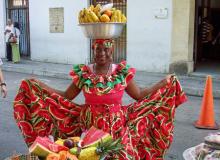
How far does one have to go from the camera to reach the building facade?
473 inches

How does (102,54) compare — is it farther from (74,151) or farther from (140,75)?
(140,75)

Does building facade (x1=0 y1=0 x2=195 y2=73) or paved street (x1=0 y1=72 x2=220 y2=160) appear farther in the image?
building facade (x1=0 y1=0 x2=195 y2=73)

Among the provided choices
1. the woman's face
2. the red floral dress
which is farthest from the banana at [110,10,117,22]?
the red floral dress

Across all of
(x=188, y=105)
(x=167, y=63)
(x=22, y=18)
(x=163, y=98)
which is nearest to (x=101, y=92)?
(x=163, y=98)

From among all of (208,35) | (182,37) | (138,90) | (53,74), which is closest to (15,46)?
(53,74)

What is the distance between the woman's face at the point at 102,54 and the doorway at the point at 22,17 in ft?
45.1

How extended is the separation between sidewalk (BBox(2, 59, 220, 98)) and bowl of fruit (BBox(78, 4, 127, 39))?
267 inches

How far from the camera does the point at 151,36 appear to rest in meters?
12.7

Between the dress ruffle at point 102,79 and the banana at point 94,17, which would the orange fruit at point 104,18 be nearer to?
the banana at point 94,17

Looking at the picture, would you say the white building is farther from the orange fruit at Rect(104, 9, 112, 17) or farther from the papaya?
the papaya

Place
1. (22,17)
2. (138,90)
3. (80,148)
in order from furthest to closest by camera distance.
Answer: (22,17)
(138,90)
(80,148)

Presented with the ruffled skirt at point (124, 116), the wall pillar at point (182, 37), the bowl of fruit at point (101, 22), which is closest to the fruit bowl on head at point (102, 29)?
the bowl of fruit at point (101, 22)

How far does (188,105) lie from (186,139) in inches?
106

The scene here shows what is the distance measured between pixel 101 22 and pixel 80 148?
3.56ft
